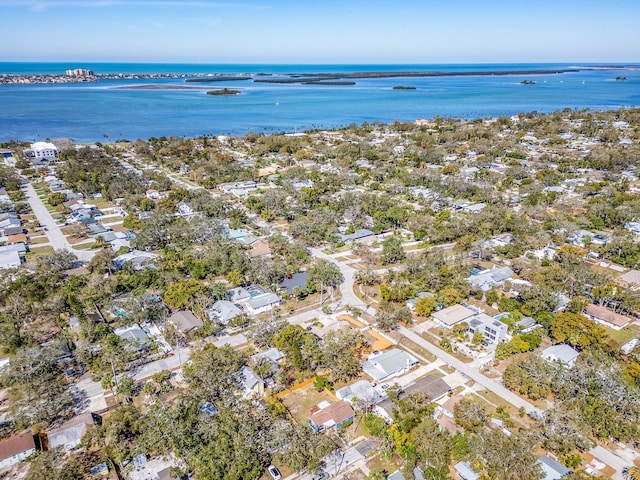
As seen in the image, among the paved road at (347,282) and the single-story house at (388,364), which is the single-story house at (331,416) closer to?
the single-story house at (388,364)

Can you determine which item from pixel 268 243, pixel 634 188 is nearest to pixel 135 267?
pixel 268 243

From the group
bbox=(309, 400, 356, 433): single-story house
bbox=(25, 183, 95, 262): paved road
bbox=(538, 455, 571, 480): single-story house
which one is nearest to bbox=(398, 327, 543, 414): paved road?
bbox=(538, 455, 571, 480): single-story house

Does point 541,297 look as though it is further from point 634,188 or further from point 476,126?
point 476,126

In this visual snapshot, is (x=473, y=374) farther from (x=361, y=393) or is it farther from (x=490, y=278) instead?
(x=490, y=278)

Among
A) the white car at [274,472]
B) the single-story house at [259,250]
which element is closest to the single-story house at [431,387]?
the white car at [274,472]

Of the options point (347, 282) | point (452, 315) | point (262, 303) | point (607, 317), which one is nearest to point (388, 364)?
point (452, 315)
